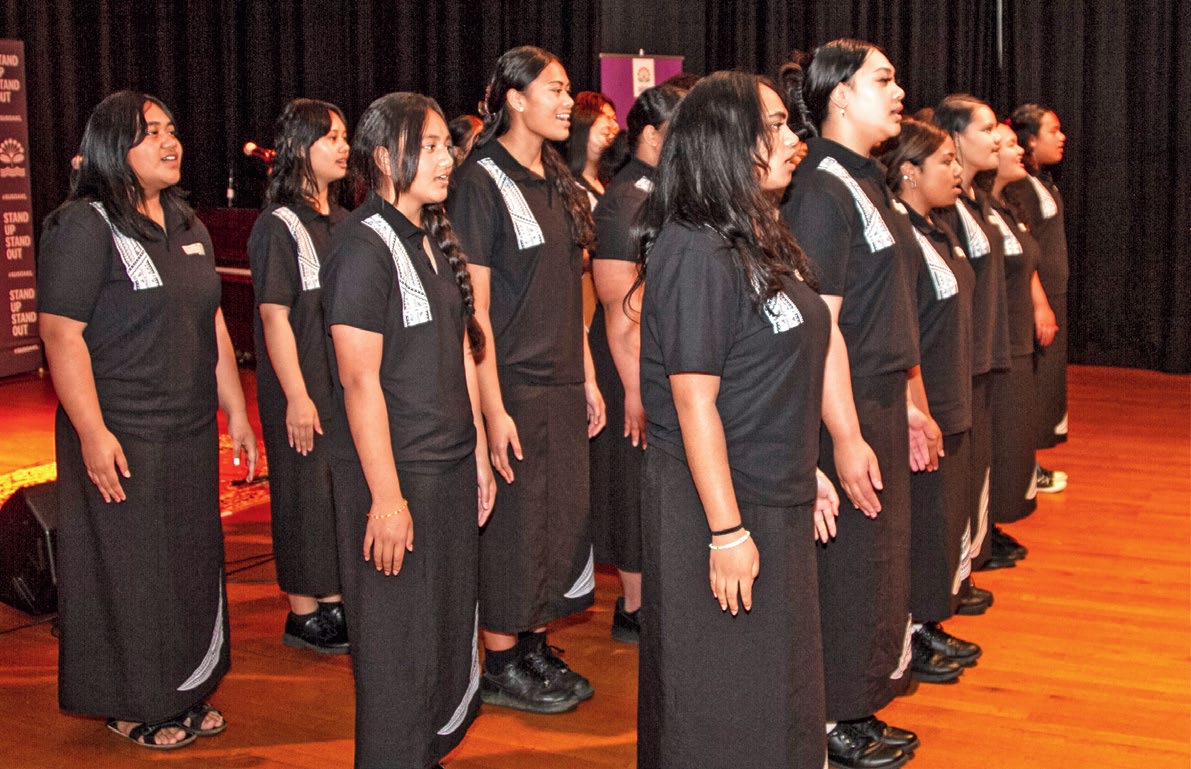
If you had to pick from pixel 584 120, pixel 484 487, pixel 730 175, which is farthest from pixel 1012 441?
pixel 730 175

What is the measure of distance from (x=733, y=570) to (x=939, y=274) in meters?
1.53

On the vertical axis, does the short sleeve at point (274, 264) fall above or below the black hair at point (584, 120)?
below

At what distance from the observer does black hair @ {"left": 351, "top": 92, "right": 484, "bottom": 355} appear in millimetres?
2834

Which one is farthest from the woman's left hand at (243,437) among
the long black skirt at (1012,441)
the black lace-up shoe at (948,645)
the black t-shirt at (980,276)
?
the long black skirt at (1012,441)

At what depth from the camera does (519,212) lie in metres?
3.51

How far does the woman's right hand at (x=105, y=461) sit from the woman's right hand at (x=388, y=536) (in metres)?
0.76

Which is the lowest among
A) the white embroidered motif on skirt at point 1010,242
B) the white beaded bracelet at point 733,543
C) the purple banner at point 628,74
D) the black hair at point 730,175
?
the white beaded bracelet at point 733,543

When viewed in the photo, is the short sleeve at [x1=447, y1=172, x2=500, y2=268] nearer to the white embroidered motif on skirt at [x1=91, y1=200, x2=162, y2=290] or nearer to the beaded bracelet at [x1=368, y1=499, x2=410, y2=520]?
the white embroidered motif on skirt at [x1=91, y1=200, x2=162, y2=290]

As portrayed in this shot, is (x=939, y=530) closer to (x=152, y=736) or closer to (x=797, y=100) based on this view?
(x=797, y=100)

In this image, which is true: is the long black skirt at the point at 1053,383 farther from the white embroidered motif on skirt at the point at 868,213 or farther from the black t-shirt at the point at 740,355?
the black t-shirt at the point at 740,355

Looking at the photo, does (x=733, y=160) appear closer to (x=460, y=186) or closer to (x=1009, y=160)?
(x=460, y=186)

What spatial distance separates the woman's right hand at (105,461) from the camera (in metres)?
3.12

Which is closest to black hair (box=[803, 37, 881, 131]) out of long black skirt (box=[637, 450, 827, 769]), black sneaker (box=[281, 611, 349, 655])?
long black skirt (box=[637, 450, 827, 769])

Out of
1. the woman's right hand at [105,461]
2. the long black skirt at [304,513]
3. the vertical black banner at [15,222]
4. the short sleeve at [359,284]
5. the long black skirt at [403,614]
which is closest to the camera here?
the short sleeve at [359,284]
